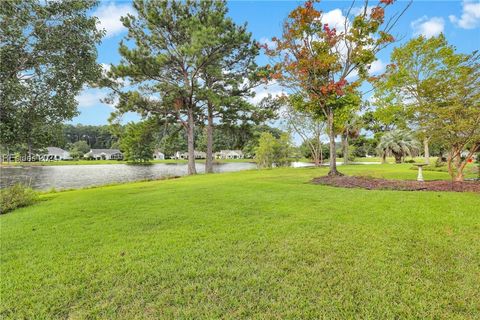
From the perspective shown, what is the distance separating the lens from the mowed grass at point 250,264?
255 centimetres

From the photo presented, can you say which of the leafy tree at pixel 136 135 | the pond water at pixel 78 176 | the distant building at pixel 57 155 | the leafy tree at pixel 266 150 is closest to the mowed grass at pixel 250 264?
the pond water at pixel 78 176

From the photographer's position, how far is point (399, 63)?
1958 centimetres

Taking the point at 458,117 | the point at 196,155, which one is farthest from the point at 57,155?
the point at 458,117

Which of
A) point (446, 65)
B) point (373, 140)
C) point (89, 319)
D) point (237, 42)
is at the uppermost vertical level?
point (237, 42)

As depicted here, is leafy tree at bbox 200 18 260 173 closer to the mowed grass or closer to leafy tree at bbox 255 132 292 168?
leafy tree at bbox 255 132 292 168

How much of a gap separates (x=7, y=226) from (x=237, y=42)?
17.8 m

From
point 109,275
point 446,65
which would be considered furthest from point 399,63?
point 109,275

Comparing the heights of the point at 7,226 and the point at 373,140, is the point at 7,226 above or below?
below

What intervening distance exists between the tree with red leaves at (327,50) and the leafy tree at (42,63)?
346 inches

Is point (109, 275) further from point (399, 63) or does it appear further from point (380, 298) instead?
point (399, 63)

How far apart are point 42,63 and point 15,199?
4837mm

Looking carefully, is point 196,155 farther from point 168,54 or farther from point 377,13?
point 377,13

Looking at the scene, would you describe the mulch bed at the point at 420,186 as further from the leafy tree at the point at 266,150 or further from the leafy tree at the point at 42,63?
the leafy tree at the point at 266,150

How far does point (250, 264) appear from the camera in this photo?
3371 millimetres
